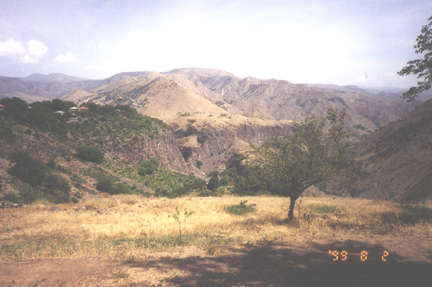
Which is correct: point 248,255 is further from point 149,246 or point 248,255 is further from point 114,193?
point 114,193

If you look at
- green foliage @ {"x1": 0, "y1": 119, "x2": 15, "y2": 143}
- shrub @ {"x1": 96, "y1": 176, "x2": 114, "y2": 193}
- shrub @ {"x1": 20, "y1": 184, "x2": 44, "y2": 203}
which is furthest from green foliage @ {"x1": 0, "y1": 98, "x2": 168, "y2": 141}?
shrub @ {"x1": 96, "y1": 176, "x2": 114, "y2": 193}

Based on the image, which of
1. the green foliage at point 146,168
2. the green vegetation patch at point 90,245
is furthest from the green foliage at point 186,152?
the green vegetation patch at point 90,245

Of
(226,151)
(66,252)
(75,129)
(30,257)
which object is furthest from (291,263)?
(226,151)

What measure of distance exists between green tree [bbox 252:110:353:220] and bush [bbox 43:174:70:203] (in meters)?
21.3

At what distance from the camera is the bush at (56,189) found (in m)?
22.7

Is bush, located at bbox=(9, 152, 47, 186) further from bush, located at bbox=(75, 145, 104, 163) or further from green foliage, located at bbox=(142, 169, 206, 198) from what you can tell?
green foliage, located at bbox=(142, 169, 206, 198)

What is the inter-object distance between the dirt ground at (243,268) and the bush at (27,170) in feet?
65.2

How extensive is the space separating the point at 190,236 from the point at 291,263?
17.2 feet

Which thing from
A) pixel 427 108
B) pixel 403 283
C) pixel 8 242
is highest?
pixel 427 108

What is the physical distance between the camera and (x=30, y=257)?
8086mm

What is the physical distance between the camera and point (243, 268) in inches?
268
